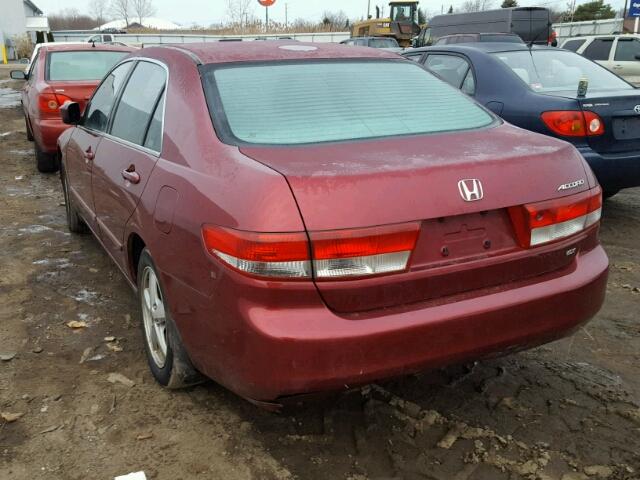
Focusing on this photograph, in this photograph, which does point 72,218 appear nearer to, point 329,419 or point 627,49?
point 329,419

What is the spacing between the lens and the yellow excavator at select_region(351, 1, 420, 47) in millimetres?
29359

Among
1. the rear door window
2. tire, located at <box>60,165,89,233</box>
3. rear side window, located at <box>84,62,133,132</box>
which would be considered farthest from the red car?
the rear door window

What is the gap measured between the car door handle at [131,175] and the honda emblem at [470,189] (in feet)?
5.06

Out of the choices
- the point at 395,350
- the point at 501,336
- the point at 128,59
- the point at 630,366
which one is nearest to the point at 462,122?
the point at 501,336

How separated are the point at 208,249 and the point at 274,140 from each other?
595 mm

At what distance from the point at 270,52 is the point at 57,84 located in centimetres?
524

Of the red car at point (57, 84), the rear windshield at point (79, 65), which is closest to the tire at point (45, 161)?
the red car at point (57, 84)

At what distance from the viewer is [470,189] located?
7.36 feet

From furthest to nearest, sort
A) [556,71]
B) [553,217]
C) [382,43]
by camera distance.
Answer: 1. [382,43]
2. [556,71]
3. [553,217]

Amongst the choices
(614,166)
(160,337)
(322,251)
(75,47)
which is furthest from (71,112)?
(75,47)

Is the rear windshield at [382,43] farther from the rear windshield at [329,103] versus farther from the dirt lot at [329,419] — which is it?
the rear windshield at [329,103]

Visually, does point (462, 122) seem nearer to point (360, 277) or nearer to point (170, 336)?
point (360, 277)

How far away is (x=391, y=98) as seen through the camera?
3.02 meters

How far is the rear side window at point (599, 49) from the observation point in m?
14.1
